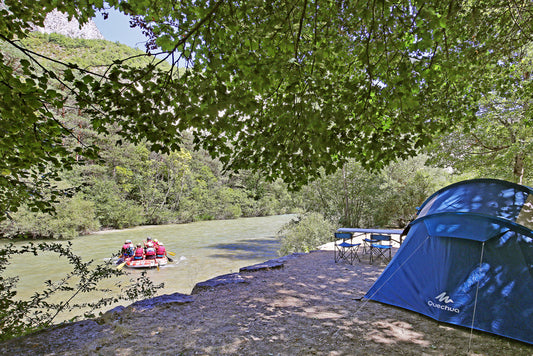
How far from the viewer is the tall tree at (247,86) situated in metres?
2.51

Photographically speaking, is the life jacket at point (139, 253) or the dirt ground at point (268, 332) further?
the life jacket at point (139, 253)

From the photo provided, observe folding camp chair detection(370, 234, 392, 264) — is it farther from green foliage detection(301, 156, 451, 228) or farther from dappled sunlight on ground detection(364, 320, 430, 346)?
green foliage detection(301, 156, 451, 228)

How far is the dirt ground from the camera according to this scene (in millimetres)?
2965

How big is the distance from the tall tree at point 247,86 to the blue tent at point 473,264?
1.25 metres

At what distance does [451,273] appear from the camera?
11.6 ft

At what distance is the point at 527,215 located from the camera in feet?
11.1

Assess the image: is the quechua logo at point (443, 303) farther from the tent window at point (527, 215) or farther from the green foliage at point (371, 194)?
the green foliage at point (371, 194)

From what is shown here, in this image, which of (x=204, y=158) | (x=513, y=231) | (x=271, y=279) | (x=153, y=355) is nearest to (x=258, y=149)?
(x=153, y=355)

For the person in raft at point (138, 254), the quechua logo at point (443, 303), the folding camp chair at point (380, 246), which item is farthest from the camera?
the person in raft at point (138, 254)

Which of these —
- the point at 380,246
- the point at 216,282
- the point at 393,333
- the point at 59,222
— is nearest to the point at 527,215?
the point at 393,333

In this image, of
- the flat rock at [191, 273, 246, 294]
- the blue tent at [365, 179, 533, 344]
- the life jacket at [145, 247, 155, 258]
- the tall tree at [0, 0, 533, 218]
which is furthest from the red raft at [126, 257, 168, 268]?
the blue tent at [365, 179, 533, 344]

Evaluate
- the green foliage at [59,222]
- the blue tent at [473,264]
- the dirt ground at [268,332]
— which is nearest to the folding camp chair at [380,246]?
the dirt ground at [268,332]

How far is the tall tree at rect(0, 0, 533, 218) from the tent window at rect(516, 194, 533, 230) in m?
1.50

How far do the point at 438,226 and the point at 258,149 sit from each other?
2727 mm
